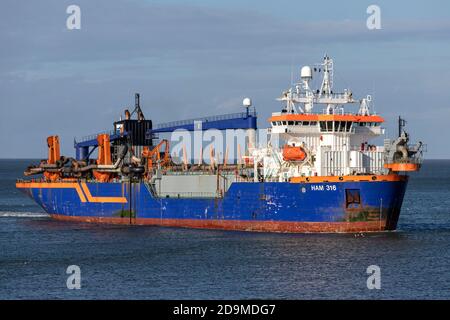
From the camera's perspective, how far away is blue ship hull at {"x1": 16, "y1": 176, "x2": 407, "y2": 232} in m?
58.0

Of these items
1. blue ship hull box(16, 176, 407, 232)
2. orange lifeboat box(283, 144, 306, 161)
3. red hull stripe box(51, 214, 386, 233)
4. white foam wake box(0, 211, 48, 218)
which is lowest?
white foam wake box(0, 211, 48, 218)

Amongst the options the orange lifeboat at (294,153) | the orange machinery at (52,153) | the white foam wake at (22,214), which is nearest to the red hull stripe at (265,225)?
the orange lifeboat at (294,153)

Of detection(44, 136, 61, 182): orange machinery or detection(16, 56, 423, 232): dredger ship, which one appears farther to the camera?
detection(44, 136, 61, 182): orange machinery

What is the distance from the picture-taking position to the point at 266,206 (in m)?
61.4

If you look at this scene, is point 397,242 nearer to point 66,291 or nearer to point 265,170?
point 265,170

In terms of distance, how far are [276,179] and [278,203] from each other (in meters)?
2.04

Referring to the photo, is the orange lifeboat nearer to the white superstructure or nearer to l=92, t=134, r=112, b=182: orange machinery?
the white superstructure

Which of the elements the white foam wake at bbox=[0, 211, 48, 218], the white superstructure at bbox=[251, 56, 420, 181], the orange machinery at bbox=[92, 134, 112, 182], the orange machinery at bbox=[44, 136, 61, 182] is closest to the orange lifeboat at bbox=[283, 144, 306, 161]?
the white superstructure at bbox=[251, 56, 420, 181]

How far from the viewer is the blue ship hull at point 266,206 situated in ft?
190

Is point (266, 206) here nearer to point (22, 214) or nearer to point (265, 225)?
point (265, 225)

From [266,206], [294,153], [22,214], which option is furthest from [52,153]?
[294,153]

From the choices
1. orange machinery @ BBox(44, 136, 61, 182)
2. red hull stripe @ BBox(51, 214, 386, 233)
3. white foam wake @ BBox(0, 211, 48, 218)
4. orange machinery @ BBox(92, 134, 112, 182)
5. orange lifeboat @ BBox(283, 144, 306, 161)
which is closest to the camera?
red hull stripe @ BBox(51, 214, 386, 233)
